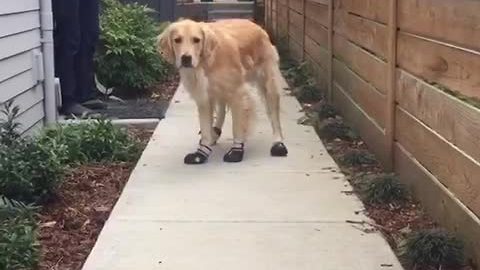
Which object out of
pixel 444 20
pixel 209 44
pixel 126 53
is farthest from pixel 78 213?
pixel 126 53

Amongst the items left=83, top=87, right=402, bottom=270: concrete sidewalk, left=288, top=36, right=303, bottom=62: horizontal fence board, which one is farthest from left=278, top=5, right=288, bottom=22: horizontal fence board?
left=83, top=87, right=402, bottom=270: concrete sidewalk

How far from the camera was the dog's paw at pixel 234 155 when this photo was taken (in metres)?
5.85

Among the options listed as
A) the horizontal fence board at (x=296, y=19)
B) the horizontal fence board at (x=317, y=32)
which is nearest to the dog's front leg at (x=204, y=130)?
the horizontal fence board at (x=317, y=32)

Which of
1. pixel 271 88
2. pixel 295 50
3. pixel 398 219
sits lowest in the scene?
pixel 398 219

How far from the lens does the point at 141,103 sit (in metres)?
8.46

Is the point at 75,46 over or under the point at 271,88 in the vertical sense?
over

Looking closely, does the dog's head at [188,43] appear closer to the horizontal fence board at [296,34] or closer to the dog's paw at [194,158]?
the dog's paw at [194,158]

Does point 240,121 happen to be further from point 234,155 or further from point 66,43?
point 66,43

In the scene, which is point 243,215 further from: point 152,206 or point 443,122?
point 443,122

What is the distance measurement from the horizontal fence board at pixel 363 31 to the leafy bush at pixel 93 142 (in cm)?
191

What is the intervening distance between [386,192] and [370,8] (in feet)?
5.83

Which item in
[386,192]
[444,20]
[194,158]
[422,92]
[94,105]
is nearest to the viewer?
[444,20]

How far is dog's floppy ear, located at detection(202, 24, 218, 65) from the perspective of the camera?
5609mm

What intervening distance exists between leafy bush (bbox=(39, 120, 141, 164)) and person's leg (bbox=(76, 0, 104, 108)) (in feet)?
5.90
